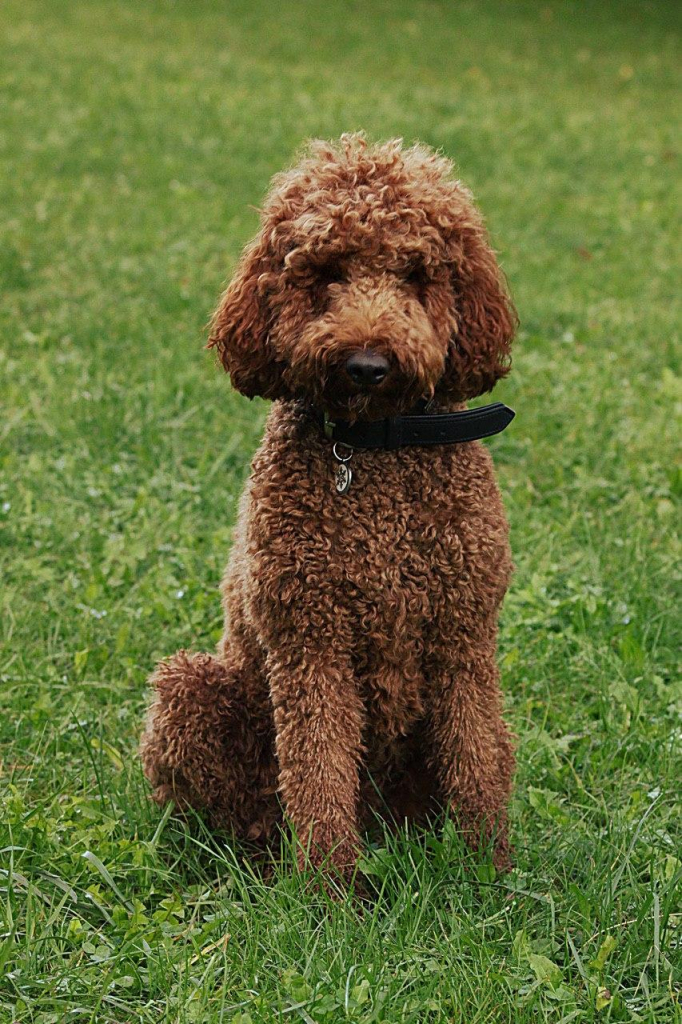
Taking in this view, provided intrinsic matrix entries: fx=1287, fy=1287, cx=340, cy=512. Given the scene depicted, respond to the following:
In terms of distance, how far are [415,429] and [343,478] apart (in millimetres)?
189

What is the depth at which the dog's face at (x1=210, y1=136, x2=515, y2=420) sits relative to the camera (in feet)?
8.25

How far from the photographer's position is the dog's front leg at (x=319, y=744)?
2.80m

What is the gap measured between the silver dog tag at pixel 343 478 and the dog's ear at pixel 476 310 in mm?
298

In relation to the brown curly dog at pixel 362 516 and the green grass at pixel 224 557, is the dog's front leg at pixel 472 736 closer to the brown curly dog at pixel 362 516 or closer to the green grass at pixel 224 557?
the brown curly dog at pixel 362 516

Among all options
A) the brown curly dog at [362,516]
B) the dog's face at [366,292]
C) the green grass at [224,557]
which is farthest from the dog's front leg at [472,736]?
the dog's face at [366,292]

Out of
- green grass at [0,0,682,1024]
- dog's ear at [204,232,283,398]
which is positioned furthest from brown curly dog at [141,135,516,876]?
green grass at [0,0,682,1024]

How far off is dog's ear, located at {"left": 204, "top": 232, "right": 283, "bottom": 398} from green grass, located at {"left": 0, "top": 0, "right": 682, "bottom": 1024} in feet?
3.54

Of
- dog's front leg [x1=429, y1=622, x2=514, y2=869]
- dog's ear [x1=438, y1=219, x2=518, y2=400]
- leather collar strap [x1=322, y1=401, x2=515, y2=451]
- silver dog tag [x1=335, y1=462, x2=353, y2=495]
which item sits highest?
dog's ear [x1=438, y1=219, x2=518, y2=400]

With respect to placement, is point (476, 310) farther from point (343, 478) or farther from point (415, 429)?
point (343, 478)

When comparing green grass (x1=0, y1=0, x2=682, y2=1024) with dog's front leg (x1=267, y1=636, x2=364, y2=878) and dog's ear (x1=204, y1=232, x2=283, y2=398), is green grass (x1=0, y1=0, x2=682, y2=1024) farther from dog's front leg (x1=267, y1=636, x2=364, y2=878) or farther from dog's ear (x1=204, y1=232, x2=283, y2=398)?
dog's ear (x1=204, y1=232, x2=283, y2=398)

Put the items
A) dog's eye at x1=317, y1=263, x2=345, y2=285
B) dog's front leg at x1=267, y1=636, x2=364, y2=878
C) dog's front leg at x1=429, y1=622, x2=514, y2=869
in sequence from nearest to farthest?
dog's eye at x1=317, y1=263, x2=345, y2=285
dog's front leg at x1=267, y1=636, x2=364, y2=878
dog's front leg at x1=429, y1=622, x2=514, y2=869

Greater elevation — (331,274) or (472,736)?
(331,274)

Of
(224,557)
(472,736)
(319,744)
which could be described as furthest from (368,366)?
(224,557)

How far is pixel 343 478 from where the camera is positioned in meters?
2.79
